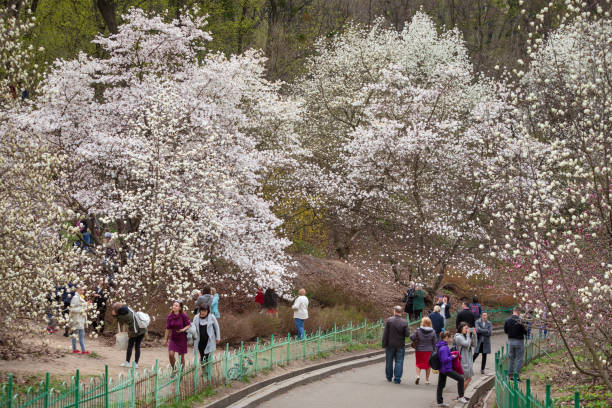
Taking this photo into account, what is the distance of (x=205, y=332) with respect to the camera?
13.6 metres

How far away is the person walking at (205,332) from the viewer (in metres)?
13.6

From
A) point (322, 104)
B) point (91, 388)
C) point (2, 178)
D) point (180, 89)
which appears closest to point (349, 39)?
point (322, 104)

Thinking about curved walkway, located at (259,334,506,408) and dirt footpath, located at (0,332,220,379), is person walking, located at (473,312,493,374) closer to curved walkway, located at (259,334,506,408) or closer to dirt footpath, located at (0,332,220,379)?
curved walkway, located at (259,334,506,408)

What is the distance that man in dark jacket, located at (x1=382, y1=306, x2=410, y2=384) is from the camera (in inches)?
603

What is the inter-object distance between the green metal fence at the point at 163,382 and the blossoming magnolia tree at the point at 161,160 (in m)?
3.07

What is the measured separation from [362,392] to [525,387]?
11.2 feet

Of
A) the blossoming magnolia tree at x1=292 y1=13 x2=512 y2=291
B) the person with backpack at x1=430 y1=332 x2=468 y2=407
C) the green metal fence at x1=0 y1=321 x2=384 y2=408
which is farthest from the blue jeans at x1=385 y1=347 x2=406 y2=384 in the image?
the blossoming magnolia tree at x1=292 y1=13 x2=512 y2=291

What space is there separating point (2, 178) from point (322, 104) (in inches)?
1058

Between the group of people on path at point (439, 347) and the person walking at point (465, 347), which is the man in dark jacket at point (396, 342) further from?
the person walking at point (465, 347)

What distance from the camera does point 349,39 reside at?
39.7 m

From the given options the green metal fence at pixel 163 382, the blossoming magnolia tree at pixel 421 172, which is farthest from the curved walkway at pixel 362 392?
the blossoming magnolia tree at pixel 421 172

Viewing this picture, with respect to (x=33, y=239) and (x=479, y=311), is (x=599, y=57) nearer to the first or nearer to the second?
(x=33, y=239)

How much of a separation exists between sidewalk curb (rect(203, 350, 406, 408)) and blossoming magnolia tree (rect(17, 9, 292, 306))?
3524 millimetres

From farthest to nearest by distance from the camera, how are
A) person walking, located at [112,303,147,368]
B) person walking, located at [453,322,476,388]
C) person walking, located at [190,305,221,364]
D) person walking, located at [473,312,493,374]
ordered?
→ 1. person walking, located at [473,312,493,374]
2. person walking, located at [453,322,476,388]
3. person walking, located at [112,303,147,368]
4. person walking, located at [190,305,221,364]
